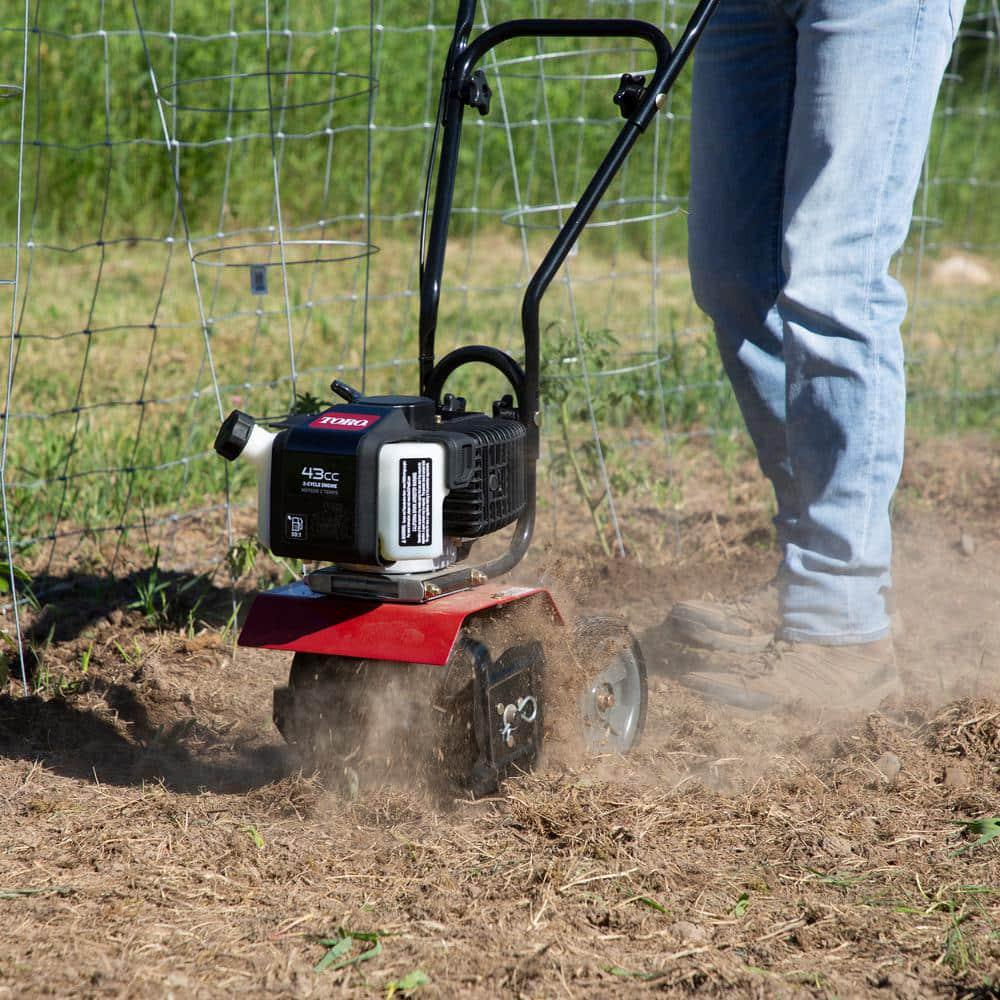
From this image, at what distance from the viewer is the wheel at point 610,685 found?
90.6 inches

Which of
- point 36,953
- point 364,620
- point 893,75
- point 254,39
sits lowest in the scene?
point 36,953

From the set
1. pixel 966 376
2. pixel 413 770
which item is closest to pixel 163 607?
pixel 413 770

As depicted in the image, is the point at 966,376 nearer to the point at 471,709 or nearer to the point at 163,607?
the point at 163,607

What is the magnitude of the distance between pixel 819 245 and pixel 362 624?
1.10m

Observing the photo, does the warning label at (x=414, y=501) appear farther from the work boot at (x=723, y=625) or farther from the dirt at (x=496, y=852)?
the work boot at (x=723, y=625)

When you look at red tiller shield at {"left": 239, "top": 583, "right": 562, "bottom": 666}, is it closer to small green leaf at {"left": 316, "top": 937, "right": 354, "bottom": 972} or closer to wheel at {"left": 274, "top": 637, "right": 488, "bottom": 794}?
wheel at {"left": 274, "top": 637, "right": 488, "bottom": 794}

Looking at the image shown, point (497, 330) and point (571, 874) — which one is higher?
point (497, 330)

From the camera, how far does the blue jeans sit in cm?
242

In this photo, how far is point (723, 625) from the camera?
2.92m

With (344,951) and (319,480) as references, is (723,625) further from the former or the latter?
(344,951)

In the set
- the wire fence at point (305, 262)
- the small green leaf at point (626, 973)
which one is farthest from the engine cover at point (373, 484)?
the wire fence at point (305, 262)

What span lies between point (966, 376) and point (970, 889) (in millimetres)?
3815

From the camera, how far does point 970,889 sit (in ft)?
6.20

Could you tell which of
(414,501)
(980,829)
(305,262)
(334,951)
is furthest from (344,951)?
(305,262)
